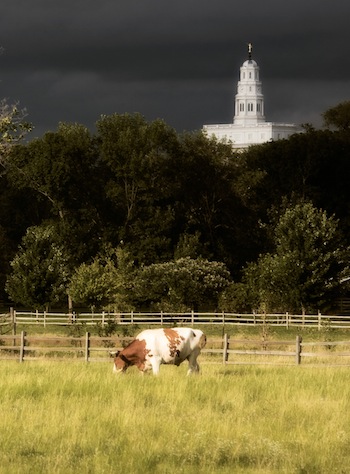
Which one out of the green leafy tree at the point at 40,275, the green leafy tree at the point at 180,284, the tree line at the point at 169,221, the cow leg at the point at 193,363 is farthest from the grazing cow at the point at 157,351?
the green leafy tree at the point at 40,275

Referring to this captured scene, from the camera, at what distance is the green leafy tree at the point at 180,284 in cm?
7194

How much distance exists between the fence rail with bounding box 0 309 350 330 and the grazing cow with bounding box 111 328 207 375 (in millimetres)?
27895

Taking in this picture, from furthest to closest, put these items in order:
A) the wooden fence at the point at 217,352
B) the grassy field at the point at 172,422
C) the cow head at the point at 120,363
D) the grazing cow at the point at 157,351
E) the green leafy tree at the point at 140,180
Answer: the green leafy tree at the point at 140,180, the wooden fence at the point at 217,352, the grazing cow at the point at 157,351, the cow head at the point at 120,363, the grassy field at the point at 172,422

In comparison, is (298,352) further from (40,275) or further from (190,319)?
(40,275)

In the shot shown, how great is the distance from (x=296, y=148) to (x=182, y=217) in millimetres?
16342

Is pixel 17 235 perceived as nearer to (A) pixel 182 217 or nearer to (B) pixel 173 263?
(A) pixel 182 217

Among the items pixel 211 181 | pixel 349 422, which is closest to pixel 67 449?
pixel 349 422

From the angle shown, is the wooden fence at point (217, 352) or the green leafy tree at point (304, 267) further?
the green leafy tree at point (304, 267)

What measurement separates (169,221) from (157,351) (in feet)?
154

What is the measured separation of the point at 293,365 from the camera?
119 ft

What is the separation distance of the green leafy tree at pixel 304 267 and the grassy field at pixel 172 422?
34.1 metres

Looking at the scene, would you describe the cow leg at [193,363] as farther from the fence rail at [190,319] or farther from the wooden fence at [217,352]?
the fence rail at [190,319]

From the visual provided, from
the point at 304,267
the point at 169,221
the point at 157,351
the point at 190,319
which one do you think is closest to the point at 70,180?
the point at 169,221

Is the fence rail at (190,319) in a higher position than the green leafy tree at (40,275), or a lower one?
lower
